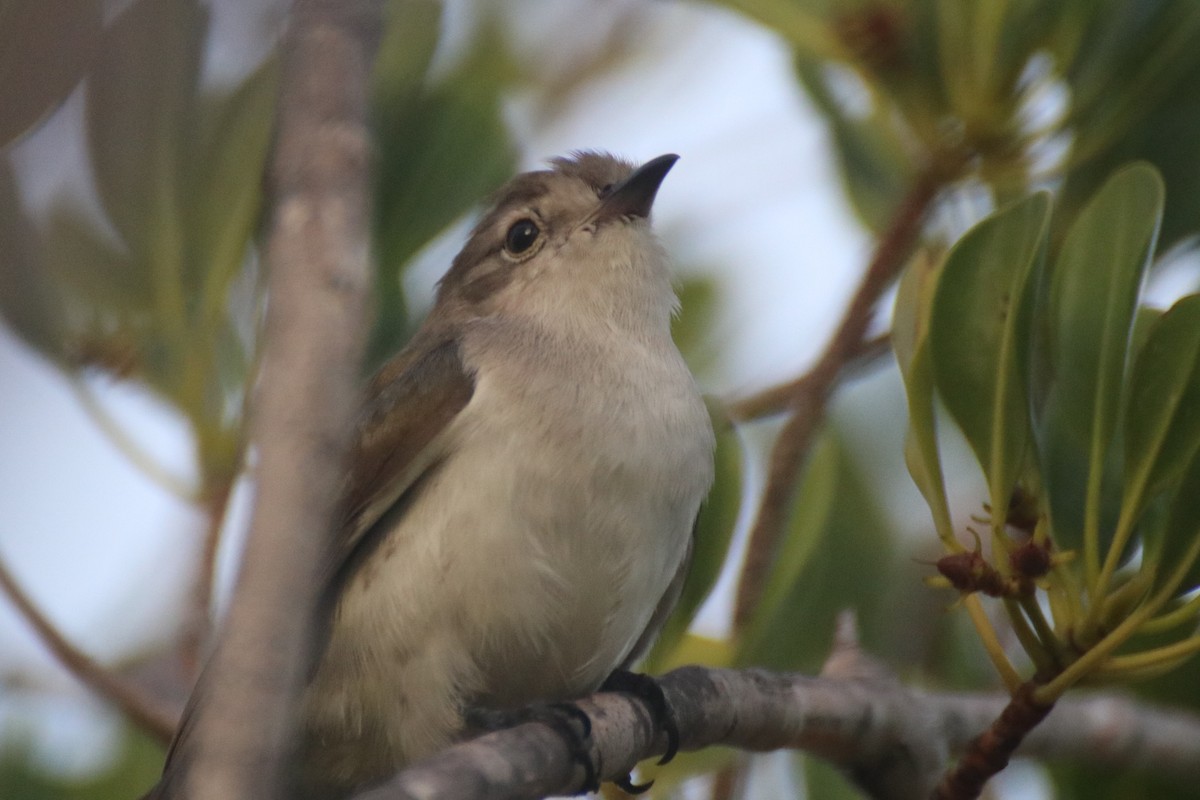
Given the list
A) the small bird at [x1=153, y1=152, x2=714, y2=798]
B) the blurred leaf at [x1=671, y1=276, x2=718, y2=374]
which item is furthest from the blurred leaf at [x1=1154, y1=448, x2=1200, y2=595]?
the blurred leaf at [x1=671, y1=276, x2=718, y2=374]

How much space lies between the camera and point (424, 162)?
345 centimetres

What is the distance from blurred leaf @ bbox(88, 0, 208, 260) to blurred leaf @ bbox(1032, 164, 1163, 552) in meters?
1.58

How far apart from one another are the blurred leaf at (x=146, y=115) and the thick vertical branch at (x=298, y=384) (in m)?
0.45

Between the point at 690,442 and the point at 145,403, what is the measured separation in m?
1.29

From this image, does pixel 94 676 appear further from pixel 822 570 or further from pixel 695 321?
pixel 695 321

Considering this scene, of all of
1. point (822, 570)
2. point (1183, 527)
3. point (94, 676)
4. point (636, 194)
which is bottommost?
point (94, 676)

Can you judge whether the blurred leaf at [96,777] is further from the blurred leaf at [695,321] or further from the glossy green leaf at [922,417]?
the glossy green leaf at [922,417]

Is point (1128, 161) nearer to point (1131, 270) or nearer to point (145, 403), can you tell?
point (1131, 270)

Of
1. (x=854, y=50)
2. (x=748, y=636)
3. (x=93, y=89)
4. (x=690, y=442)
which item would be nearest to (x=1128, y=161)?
(x=854, y=50)

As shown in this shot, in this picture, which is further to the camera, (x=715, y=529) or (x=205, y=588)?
(x=715, y=529)

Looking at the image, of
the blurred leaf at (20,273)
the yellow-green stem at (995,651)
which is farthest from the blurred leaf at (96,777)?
the yellow-green stem at (995,651)

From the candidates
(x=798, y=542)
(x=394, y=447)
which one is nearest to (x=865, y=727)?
(x=798, y=542)

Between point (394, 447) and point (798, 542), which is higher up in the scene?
point (394, 447)

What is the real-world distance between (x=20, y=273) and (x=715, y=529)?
75.6 inches
